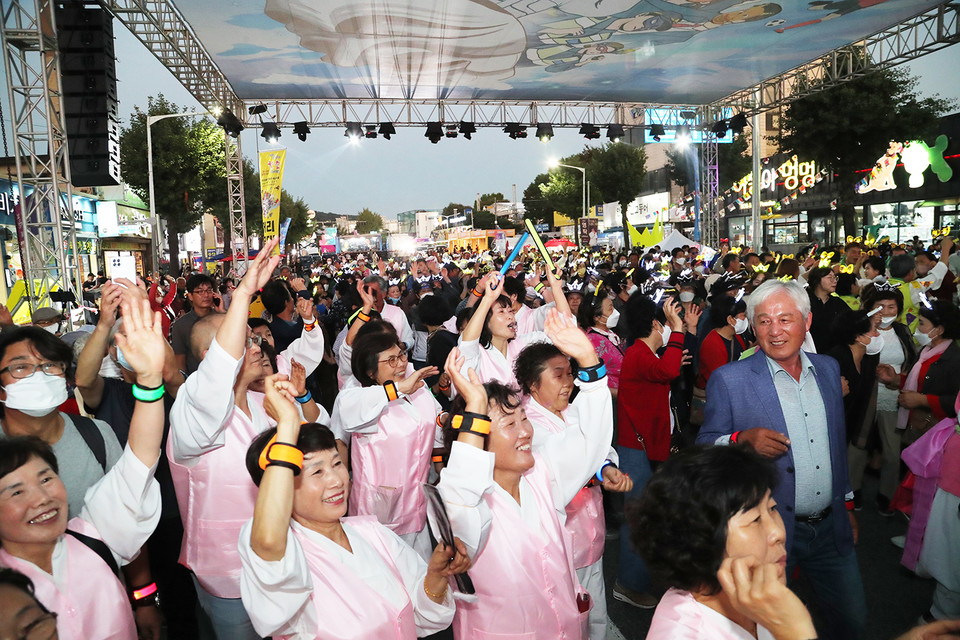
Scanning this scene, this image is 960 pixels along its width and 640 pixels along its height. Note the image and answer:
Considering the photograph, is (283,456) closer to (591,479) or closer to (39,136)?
(591,479)

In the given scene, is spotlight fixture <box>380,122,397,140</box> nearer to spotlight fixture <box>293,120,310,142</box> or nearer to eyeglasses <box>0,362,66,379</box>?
spotlight fixture <box>293,120,310,142</box>

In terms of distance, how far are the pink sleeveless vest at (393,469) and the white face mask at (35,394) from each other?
153 cm

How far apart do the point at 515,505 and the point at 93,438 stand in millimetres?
1791

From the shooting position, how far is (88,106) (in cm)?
1003

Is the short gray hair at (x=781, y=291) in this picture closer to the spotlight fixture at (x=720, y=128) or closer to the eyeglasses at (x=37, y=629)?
the eyeglasses at (x=37, y=629)

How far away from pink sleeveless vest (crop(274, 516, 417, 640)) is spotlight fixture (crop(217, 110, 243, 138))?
16970 millimetres

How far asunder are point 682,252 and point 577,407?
520 inches

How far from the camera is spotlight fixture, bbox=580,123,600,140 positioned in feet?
67.2

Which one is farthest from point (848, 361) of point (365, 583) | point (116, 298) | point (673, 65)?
point (673, 65)

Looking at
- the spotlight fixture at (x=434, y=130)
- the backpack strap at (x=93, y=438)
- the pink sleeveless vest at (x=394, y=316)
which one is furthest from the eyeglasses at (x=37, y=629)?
the spotlight fixture at (x=434, y=130)

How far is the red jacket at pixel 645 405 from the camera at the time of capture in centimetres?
418

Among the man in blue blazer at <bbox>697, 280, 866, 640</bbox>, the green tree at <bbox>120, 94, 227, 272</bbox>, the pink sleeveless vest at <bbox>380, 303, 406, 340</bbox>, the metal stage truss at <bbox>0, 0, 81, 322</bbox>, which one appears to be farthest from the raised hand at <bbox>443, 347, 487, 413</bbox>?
the green tree at <bbox>120, 94, 227, 272</bbox>

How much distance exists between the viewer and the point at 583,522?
127 inches

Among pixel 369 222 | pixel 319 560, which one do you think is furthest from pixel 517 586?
pixel 369 222
